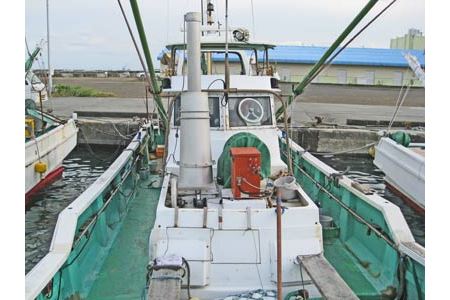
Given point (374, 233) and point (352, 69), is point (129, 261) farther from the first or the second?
point (352, 69)

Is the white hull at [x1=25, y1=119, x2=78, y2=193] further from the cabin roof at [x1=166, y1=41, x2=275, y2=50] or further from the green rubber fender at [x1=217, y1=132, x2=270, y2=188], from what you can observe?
the green rubber fender at [x1=217, y1=132, x2=270, y2=188]

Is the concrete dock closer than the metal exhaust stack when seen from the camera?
No

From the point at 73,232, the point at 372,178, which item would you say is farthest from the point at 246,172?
the point at 372,178

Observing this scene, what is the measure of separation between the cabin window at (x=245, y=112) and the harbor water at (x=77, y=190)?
12.6 feet

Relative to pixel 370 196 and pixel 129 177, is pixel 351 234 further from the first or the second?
pixel 129 177

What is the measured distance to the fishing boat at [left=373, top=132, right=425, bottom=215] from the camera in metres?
8.82

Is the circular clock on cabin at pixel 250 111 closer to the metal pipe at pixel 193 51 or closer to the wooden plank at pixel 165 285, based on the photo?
the metal pipe at pixel 193 51

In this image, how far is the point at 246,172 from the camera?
502cm

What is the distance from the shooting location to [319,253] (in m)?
4.52

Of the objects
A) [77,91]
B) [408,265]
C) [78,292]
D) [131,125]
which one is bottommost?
[78,292]

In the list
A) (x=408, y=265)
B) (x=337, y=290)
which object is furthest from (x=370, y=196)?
(x=337, y=290)

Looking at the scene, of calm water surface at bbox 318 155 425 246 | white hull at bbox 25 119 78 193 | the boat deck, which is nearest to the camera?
the boat deck

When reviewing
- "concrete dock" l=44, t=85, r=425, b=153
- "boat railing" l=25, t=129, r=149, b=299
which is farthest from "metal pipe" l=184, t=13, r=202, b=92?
"concrete dock" l=44, t=85, r=425, b=153

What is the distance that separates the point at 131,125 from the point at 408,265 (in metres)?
13.8
